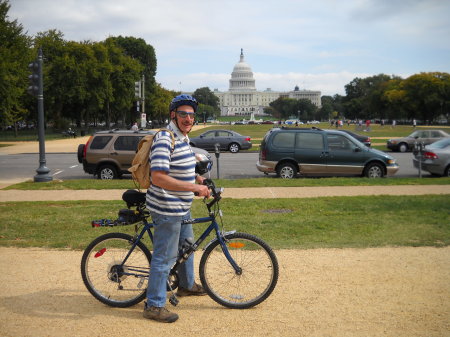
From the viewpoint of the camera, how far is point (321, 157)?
52.5ft

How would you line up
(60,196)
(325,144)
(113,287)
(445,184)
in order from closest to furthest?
(113,287) → (60,196) → (445,184) → (325,144)

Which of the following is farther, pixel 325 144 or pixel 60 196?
pixel 325 144

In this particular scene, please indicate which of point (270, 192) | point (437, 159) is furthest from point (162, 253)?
point (437, 159)

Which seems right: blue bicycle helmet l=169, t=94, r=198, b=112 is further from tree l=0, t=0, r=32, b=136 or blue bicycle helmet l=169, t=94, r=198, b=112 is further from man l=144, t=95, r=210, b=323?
tree l=0, t=0, r=32, b=136

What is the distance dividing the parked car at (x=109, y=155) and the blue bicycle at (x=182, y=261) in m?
11.8

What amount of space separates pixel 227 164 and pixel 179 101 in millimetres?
18047

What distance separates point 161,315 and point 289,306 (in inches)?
47.6

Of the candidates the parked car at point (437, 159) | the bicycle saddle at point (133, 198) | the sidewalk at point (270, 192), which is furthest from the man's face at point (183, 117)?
the parked car at point (437, 159)

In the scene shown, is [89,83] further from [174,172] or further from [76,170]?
[174,172]

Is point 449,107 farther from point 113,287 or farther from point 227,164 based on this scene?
point 113,287

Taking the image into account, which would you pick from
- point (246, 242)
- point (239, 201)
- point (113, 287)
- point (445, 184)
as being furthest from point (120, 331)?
point (445, 184)

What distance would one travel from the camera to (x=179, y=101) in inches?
175

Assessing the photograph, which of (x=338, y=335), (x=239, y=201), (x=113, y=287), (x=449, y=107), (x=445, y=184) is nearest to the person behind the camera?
(x=338, y=335)

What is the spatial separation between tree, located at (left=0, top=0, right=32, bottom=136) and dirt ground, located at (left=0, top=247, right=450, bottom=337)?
32.9m
